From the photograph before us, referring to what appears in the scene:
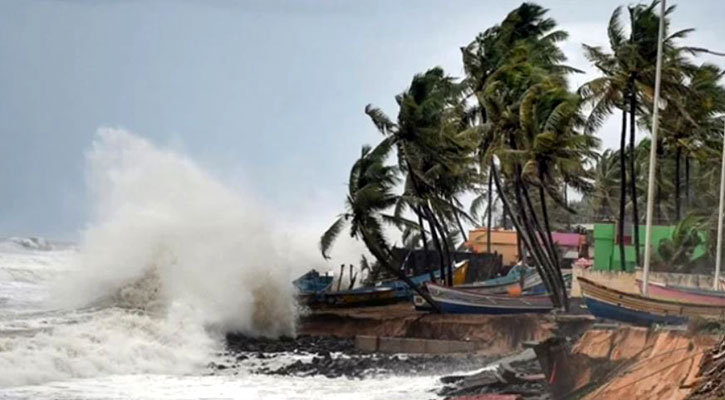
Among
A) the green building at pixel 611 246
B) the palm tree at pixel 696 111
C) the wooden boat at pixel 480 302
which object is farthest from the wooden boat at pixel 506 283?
the palm tree at pixel 696 111

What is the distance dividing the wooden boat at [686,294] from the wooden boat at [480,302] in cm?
850

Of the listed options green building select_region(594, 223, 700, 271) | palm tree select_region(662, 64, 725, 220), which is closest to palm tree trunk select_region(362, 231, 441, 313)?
green building select_region(594, 223, 700, 271)

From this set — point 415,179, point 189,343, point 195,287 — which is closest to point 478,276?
point 415,179

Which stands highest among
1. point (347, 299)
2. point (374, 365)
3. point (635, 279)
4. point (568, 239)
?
point (568, 239)

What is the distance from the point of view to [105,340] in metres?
30.5

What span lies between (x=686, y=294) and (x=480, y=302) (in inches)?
457

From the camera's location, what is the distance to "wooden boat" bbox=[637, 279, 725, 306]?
26.2 metres

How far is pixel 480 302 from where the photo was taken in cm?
3812

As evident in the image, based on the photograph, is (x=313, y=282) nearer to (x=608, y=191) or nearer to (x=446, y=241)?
(x=446, y=241)

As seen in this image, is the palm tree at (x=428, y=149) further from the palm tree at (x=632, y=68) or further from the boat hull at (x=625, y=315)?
the boat hull at (x=625, y=315)

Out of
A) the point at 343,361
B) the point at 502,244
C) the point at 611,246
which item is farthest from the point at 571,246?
the point at 343,361

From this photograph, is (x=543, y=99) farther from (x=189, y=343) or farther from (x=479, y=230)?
(x=479, y=230)

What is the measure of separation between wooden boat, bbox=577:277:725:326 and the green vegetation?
9.17m

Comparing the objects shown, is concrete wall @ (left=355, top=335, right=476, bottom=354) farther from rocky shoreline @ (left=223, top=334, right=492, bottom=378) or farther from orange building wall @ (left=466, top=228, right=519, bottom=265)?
orange building wall @ (left=466, top=228, right=519, bottom=265)
